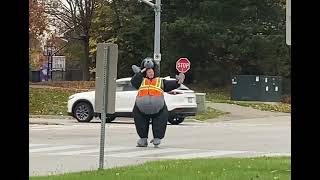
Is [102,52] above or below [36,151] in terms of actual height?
above

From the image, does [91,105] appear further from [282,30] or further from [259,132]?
[282,30]

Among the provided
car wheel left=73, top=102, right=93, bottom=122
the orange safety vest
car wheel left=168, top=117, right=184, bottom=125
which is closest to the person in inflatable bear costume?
the orange safety vest

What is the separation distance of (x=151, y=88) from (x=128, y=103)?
29.8 feet

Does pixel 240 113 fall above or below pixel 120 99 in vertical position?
below

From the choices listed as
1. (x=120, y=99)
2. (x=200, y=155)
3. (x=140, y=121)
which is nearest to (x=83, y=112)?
(x=120, y=99)

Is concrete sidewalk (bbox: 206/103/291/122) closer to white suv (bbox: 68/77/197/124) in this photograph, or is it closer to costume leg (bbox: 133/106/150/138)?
white suv (bbox: 68/77/197/124)

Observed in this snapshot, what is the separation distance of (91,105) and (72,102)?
0.81m

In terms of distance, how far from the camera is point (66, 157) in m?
12.2

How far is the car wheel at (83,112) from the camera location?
2364 centimetres

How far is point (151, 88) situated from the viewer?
546 inches

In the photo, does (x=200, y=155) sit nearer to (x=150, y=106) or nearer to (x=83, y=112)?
(x=150, y=106)

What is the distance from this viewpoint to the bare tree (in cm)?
5409
